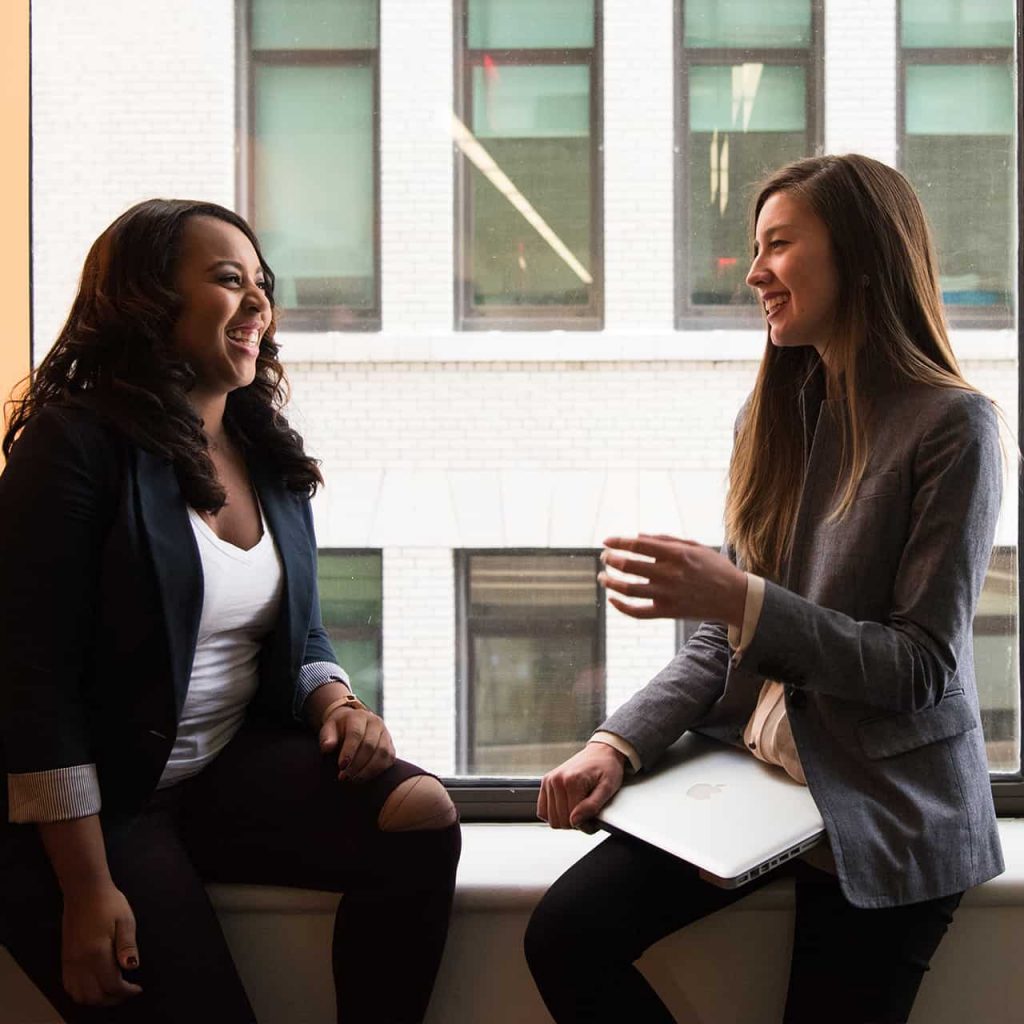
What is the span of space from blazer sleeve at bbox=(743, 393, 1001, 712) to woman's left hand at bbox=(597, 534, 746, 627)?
0.16ft

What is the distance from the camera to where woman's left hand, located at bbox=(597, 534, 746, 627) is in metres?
1.30

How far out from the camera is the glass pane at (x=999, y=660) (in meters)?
2.26

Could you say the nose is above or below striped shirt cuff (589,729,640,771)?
above

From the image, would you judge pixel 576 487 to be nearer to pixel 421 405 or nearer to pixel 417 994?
pixel 421 405

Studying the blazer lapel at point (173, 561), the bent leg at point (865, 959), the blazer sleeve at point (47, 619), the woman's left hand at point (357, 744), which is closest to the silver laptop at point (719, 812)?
the bent leg at point (865, 959)

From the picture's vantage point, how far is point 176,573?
1.44 metres

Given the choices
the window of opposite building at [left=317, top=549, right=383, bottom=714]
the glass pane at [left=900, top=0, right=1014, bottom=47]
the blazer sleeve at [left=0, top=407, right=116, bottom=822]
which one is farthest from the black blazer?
the glass pane at [left=900, top=0, right=1014, bottom=47]

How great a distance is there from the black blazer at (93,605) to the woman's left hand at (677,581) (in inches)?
23.8

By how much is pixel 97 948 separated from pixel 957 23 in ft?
7.95

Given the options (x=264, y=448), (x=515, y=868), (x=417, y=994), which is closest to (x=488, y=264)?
(x=264, y=448)

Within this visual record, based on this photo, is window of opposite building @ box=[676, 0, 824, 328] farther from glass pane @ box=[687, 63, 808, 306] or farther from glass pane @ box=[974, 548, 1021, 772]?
glass pane @ box=[974, 548, 1021, 772]

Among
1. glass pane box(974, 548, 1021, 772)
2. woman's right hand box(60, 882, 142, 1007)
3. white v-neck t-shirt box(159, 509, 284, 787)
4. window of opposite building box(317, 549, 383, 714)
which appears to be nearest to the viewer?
woman's right hand box(60, 882, 142, 1007)

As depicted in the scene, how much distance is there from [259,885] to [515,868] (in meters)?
0.44

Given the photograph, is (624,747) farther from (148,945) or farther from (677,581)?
(148,945)
